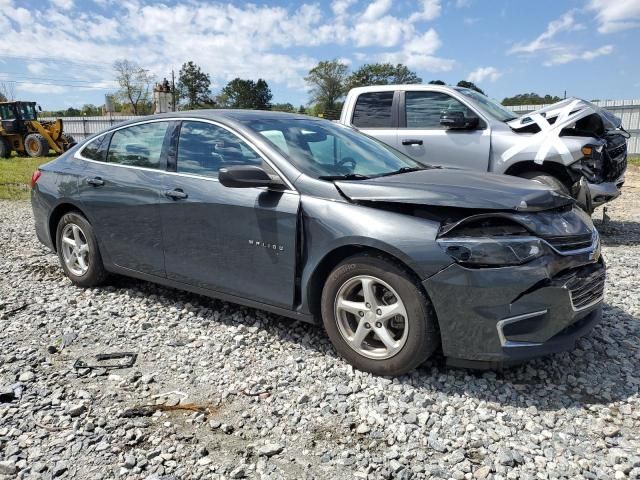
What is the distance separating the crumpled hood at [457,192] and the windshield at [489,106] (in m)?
4.09

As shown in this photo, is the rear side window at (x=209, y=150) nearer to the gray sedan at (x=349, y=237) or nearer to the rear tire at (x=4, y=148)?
the gray sedan at (x=349, y=237)

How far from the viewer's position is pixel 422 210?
3066 millimetres

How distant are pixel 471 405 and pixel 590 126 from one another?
17.9 ft

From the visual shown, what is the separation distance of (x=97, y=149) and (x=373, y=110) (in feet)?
14.3

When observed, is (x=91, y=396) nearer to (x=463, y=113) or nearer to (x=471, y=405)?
(x=471, y=405)

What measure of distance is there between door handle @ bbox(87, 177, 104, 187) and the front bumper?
9.79 feet

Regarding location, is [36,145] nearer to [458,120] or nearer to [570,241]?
[458,120]

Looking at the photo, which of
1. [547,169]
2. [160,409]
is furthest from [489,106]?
[160,409]

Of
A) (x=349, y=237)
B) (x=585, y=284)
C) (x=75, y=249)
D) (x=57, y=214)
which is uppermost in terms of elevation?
(x=349, y=237)

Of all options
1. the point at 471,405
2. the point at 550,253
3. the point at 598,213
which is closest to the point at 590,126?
the point at 598,213

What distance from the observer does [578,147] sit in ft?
21.4

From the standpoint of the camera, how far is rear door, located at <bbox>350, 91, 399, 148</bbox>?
7707 mm

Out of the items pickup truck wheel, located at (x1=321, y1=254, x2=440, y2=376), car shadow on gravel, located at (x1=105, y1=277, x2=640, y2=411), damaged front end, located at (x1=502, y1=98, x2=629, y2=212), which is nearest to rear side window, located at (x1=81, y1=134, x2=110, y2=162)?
car shadow on gravel, located at (x1=105, y1=277, x2=640, y2=411)

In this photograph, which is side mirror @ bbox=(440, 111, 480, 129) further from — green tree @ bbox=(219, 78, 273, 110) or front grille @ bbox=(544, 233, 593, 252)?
green tree @ bbox=(219, 78, 273, 110)
